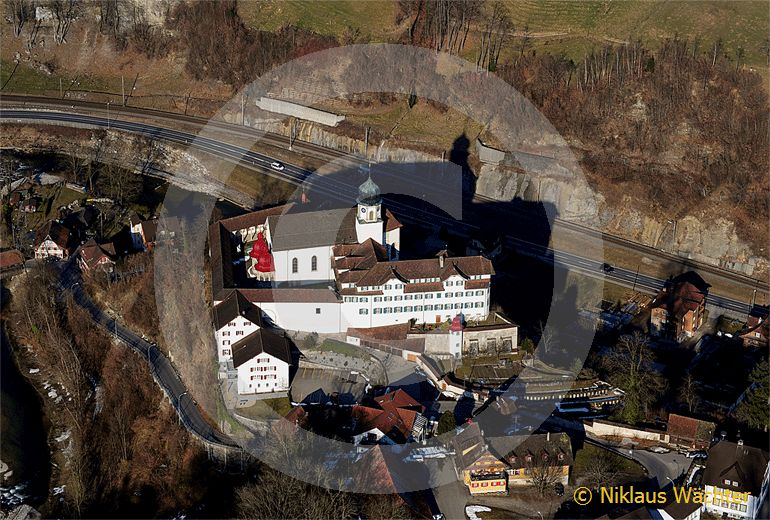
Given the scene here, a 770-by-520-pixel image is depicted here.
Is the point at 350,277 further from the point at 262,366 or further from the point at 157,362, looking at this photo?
the point at 157,362

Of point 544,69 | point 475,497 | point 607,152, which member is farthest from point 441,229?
point 475,497

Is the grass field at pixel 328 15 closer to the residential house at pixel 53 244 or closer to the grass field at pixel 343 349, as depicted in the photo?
the residential house at pixel 53 244

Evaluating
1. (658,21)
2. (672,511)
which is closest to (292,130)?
(658,21)

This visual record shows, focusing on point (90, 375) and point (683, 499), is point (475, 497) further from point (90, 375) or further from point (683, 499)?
point (90, 375)

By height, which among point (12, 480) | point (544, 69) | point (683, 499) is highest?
point (544, 69)

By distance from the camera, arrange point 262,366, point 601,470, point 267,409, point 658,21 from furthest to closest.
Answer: point 658,21 < point 262,366 < point 267,409 < point 601,470

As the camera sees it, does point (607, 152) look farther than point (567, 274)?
Yes
